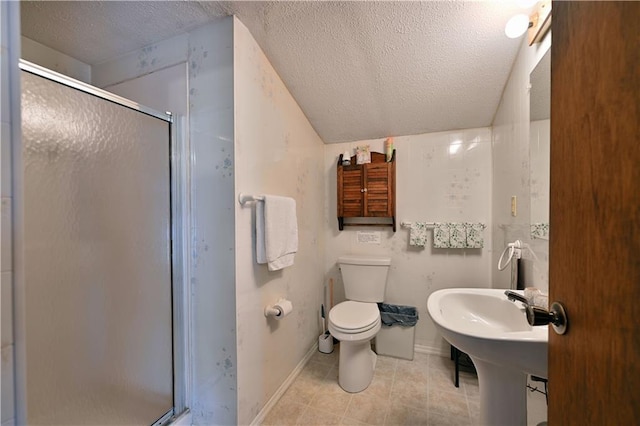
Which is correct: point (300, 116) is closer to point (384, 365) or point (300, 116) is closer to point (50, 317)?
point (50, 317)

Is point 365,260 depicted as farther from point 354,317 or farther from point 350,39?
point 350,39

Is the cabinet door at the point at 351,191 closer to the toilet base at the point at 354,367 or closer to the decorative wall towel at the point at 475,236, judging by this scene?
the decorative wall towel at the point at 475,236

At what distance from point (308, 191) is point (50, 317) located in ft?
5.20

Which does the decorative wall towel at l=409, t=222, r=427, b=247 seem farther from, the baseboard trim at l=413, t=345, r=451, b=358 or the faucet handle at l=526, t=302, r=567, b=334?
the faucet handle at l=526, t=302, r=567, b=334

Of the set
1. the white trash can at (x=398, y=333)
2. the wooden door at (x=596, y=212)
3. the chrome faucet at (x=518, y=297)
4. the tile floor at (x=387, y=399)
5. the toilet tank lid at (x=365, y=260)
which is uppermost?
the wooden door at (x=596, y=212)

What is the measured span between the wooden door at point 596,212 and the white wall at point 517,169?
2.24 ft

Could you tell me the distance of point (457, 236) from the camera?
2.04 metres

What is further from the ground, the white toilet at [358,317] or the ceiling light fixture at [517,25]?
the ceiling light fixture at [517,25]

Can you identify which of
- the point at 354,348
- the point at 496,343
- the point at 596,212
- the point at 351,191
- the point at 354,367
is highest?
the point at 351,191

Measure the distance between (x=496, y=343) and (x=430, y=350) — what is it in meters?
1.58

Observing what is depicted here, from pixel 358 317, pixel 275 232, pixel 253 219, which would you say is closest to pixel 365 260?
→ pixel 358 317

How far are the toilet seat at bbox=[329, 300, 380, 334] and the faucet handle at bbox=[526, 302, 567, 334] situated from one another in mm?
1206

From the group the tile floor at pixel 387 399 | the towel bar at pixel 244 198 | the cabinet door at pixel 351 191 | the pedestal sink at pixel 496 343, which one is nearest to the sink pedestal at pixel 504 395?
the pedestal sink at pixel 496 343

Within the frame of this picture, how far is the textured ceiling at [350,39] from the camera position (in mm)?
1143
